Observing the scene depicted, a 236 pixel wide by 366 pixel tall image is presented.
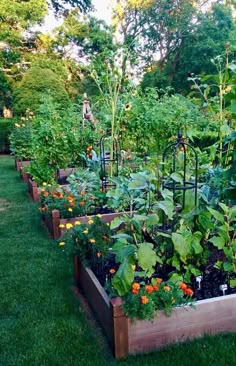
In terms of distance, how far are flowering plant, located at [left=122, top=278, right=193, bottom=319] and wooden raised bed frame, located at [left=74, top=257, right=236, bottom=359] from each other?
0.04 m

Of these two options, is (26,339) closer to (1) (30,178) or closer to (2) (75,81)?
(1) (30,178)

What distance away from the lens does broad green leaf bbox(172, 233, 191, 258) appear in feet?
6.56

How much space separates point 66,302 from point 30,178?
3.78 m

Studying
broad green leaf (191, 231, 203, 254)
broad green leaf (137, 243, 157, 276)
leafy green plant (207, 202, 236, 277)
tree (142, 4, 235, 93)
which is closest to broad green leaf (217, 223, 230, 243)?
leafy green plant (207, 202, 236, 277)

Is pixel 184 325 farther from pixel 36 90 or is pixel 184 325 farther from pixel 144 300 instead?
pixel 36 90

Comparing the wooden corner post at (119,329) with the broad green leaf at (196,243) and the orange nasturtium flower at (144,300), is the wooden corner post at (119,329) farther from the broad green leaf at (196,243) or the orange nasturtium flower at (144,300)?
the broad green leaf at (196,243)

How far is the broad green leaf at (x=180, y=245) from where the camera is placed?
78.7 inches

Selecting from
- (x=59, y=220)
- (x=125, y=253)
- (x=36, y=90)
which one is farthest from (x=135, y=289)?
(x=36, y=90)

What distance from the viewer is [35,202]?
5270 mm

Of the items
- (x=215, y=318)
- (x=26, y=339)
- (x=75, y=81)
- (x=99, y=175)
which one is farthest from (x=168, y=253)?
(x=75, y=81)

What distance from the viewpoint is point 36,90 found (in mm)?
11789

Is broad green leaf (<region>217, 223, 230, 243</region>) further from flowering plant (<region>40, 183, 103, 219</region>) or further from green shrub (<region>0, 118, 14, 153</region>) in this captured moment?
green shrub (<region>0, 118, 14, 153</region>)

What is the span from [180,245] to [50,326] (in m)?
0.94

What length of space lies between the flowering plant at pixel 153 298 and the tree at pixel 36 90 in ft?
33.5
